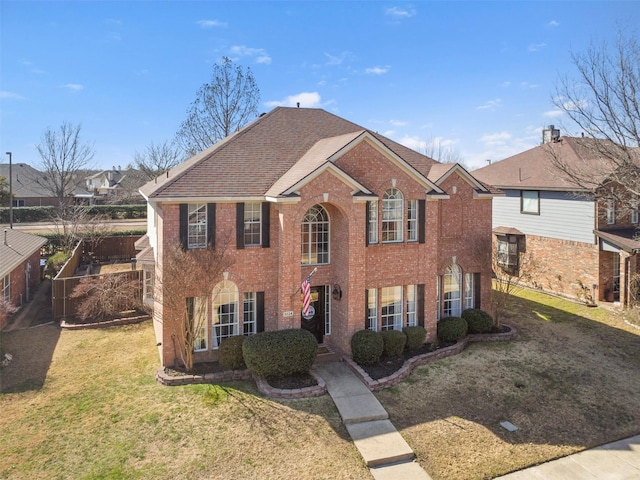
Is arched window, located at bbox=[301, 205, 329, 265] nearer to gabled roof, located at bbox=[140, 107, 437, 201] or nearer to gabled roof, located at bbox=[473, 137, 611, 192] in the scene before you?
gabled roof, located at bbox=[140, 107, 437, 201]

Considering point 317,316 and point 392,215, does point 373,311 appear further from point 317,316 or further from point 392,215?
point 392,215

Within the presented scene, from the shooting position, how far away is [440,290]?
1931 cm

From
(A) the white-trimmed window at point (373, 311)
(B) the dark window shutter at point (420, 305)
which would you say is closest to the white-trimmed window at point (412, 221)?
(B) the dark window shutter at point (420, 305)

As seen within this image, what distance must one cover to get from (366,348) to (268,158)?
835cm

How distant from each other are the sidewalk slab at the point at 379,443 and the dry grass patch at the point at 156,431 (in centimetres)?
25

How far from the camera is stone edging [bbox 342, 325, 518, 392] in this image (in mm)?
14398

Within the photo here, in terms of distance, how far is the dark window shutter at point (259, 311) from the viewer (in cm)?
1636

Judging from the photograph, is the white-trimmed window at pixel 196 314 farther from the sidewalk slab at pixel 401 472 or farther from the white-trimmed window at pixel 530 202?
the white-trimmed window at pixel 530 202

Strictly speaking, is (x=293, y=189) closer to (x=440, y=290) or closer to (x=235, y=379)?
(x=235, y=379)

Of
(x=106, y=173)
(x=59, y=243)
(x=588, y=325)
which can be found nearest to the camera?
(x=588, y=325)

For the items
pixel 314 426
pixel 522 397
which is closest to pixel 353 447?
pixel 314 426

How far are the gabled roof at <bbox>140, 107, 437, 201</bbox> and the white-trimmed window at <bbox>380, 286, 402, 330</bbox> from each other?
4.84 metres

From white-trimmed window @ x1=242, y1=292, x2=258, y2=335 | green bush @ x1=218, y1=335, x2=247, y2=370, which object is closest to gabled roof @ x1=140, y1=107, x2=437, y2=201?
white-trimmed window @ x1=242, y1=292, x2=258, y2=335

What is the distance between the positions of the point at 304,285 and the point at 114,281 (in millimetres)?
11201
